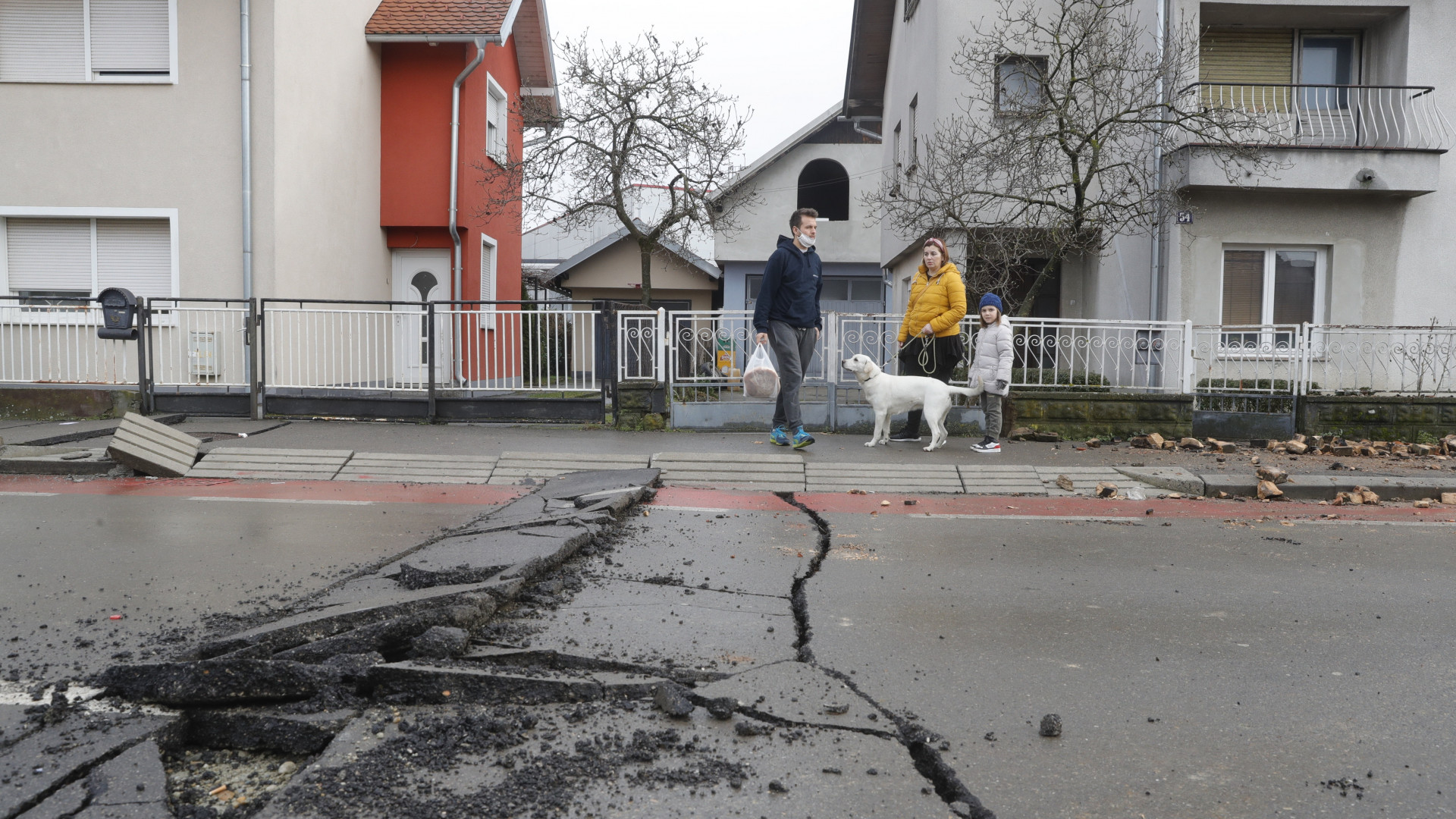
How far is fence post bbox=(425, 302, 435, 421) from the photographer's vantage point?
11625mm

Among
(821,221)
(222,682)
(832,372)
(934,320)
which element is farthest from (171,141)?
(821,221)

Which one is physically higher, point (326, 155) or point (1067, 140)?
point (326, 155)

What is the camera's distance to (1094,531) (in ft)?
22.1

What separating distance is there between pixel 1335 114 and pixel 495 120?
14.3 metres

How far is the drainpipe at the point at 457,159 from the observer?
1670cm

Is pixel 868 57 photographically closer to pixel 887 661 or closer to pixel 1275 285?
pixel 1275 285

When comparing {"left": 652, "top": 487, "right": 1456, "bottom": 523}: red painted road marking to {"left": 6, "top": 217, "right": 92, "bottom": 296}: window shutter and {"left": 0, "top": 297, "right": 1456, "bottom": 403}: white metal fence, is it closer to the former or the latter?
{"left": 0, "top": 297, "right": 1456, "bottom": 403}: white metal fence

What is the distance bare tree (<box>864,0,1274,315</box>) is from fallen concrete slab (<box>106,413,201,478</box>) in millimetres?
8720

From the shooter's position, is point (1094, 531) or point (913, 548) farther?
point (1094, 531)

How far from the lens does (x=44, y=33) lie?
45.0 ft

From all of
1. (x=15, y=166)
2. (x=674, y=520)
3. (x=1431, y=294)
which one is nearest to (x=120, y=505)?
(x=674, y=520)

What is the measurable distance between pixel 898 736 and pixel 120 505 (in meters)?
6.30

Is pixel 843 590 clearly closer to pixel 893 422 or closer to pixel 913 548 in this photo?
pixel 913 548

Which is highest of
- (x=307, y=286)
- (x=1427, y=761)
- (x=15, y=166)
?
(x=15, y=166)
